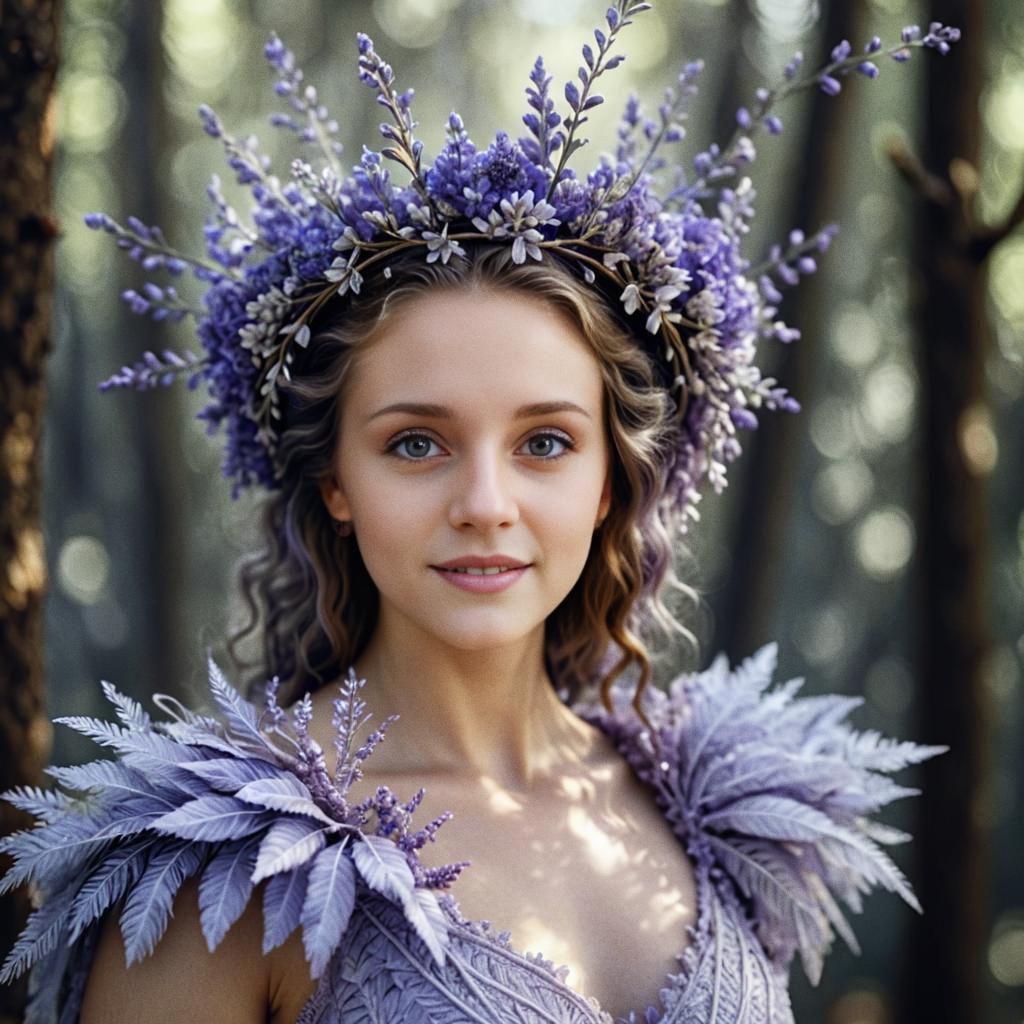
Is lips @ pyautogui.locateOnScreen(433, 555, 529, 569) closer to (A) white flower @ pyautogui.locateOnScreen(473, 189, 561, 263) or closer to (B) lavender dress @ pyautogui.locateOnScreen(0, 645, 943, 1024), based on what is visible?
(B) lavender dress @ pyautogui.locateOnScreen(0, 645, 943, 1024)

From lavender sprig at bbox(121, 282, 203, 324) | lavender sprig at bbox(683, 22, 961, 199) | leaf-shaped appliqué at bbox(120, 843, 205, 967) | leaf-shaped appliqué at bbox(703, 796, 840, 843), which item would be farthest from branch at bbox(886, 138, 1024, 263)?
leaf-shaped appliqué at bbox(120, 843, 205, 967)

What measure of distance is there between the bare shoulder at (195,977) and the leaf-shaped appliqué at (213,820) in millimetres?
133

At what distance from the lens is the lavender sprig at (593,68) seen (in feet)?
5.85

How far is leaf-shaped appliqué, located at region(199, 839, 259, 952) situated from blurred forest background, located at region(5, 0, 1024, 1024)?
905mm

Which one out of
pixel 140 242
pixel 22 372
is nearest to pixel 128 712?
pixel 22 372

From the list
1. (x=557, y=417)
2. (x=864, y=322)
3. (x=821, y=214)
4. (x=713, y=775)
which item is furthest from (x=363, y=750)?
(x=864, y=322)

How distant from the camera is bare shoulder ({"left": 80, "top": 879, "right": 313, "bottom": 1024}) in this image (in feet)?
5.51

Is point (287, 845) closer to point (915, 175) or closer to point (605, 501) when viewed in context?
point (605, 501)

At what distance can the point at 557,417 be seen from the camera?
6.51 ft

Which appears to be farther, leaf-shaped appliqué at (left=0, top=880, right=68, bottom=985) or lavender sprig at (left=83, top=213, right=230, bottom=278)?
lavender sprig at (left=83, top=213, right=230, bottom=278)

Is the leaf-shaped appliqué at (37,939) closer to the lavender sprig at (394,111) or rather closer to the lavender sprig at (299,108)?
the lavender sprig at (394,111)

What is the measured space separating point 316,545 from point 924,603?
198cm

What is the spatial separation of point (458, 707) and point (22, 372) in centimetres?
108

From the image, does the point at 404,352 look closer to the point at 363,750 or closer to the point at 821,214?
the point at 363,750
